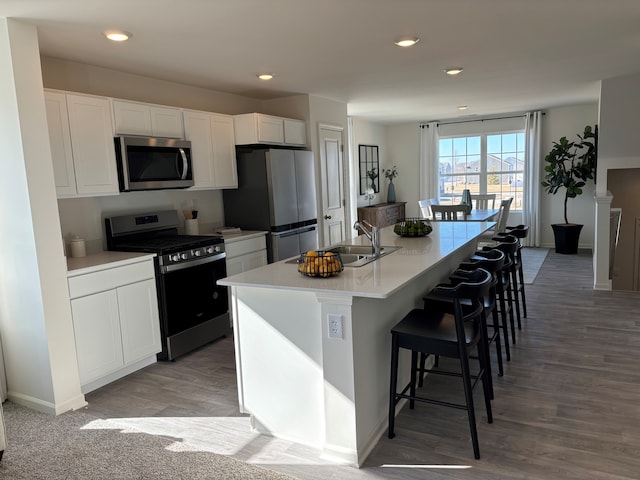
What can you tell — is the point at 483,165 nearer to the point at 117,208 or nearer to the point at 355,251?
the point at 355,251

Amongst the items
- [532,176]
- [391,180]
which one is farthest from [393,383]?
[391,180]

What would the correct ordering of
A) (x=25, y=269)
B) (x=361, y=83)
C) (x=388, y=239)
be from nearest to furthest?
(x=25, y=269), (x=388, y=239), (x=361, y=83)

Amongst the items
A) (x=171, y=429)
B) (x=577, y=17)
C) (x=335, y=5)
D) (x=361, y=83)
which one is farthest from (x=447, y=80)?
(x=171, y=429)

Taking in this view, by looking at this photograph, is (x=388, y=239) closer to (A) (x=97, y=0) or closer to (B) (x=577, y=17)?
(B) (x=577, y=17)

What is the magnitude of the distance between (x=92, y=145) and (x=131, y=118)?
44 cm

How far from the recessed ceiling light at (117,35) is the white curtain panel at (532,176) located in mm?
7002

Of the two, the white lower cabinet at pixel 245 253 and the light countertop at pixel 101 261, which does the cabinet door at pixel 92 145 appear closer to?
the light countertop at pixel 101 261

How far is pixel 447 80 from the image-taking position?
200 inches

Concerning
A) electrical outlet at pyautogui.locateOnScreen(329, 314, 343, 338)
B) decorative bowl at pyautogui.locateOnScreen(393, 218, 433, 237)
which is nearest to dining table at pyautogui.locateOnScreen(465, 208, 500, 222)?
decorative bowl at pyautogui.locateOnScreen(393, 218, 433, 237)

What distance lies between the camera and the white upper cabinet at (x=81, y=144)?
3.26 m

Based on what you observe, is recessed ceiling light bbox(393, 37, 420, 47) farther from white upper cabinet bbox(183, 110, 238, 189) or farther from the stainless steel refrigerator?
white upper cabinet bbox(183, 110, 238, 189)

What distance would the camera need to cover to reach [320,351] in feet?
8.16

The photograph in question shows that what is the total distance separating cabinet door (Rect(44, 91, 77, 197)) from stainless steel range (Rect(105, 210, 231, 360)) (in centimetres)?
66

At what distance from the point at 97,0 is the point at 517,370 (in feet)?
11.5
